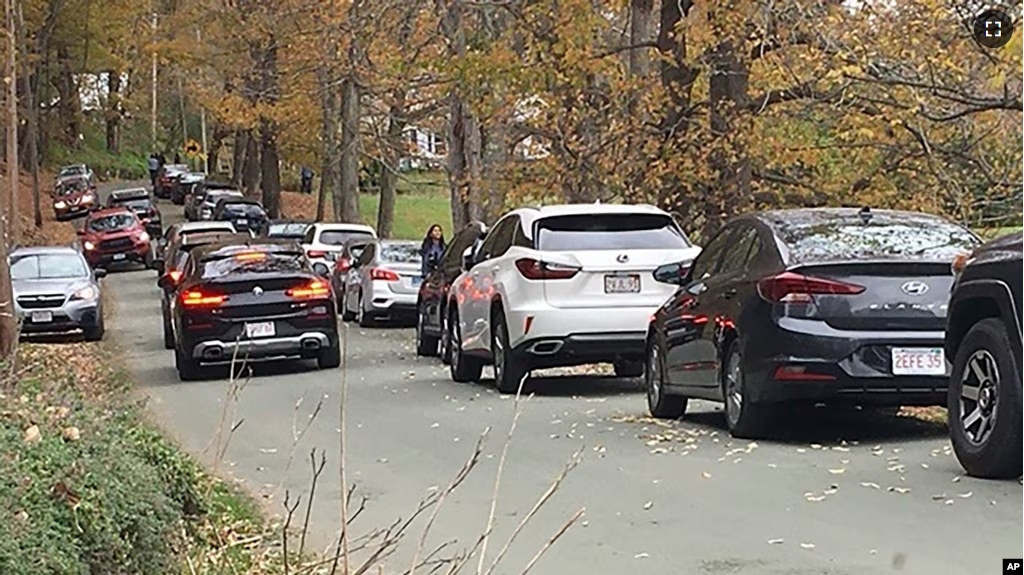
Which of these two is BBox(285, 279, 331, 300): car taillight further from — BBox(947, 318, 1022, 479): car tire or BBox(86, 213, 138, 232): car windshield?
BBox(86, 213, 138, 232): car windshield

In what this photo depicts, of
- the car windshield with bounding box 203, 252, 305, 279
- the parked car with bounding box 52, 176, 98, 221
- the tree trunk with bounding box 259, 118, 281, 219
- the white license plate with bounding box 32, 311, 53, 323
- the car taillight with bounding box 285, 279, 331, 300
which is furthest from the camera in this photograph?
the parked car with bounding box 52, 176, 98, 221

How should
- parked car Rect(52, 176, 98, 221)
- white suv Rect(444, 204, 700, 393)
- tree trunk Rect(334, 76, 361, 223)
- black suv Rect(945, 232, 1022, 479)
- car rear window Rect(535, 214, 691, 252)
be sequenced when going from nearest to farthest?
black suv Rect(945, 232, 1022, 479)
white suv Rect(444, 204, 700, 393)
car rear window Rect(535, 214, 691, 252)
tree trunk Rect(334, 76, 361, 223)
parked car Rect(52, 176, 98, 221)

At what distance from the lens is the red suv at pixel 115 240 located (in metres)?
43.3

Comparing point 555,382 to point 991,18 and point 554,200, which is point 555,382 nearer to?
point 991,18

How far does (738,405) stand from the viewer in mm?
10734

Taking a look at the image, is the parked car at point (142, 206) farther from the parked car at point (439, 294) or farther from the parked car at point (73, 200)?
the parked car at point (439, 294)

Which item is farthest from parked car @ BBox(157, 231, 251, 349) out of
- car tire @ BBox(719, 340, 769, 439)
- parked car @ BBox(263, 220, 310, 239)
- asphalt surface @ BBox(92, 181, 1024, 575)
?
car tire @ BBox(719, 340, 769, 439)

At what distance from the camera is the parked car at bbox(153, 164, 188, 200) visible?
239 ft

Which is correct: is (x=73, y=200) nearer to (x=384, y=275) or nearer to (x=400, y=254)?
(x=400, y=254)

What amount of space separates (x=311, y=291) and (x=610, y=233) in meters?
5.21

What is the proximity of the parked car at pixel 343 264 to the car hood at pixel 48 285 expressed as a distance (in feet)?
16.8

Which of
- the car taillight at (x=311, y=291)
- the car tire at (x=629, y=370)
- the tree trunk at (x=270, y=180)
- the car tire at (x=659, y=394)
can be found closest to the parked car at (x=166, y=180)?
the tree trunk at (x=270, y=180)

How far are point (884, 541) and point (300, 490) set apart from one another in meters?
3.95

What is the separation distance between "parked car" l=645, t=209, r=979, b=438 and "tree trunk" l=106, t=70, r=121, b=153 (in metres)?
64.3
